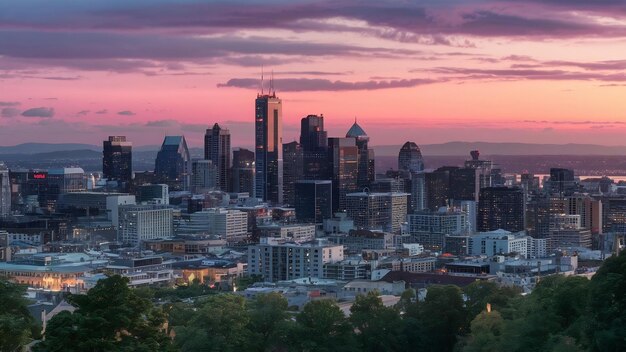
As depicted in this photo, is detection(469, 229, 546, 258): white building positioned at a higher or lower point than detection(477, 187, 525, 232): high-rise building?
lower

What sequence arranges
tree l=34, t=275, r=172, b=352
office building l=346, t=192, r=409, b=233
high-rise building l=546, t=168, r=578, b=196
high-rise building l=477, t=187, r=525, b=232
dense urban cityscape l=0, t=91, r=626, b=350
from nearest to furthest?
tree l=34, t=275, r=172, b=352, dense urban cityscape l=0, t=91, r=626, b=350, high-rise building l=477, t=187, r=525, b=232, office building l=346, t=192, r=409, b=233, high-rise building l=546, t=168, r=578, b=196

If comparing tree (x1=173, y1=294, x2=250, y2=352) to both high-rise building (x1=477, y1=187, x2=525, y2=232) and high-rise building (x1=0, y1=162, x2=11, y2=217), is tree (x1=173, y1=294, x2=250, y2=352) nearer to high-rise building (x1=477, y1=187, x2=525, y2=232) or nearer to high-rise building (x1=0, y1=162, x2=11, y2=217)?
high-rise building (x1=477, y1=187, x2=525, y2=232)

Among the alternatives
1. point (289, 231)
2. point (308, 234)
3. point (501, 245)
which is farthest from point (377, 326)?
point (308, 234)

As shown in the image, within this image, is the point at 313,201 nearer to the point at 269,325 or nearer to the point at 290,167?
the point at 290,167

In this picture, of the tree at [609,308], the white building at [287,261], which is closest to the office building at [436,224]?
the white building at [287,261]

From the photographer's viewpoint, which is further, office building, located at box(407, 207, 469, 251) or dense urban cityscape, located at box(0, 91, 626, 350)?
office building, located at box(407, 207, 469, 251)

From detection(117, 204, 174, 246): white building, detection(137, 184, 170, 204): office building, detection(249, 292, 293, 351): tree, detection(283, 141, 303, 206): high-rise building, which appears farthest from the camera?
detection(283, 141, 303, 206): high-rise building

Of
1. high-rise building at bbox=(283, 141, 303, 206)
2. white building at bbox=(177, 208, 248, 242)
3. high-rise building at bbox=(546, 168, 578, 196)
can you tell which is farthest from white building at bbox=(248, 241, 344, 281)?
high-rise building at bbox=(283, 141, 303, 206)
